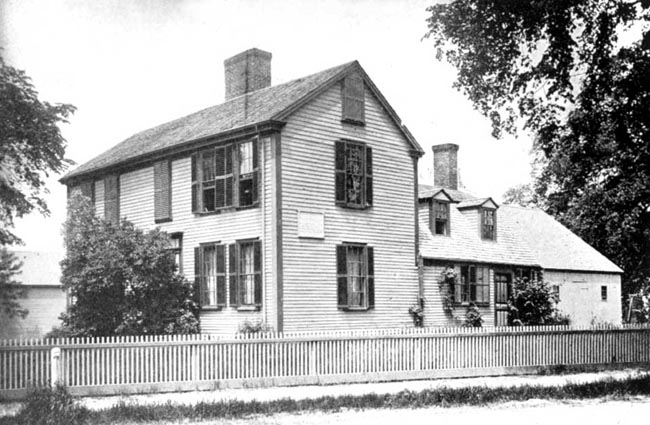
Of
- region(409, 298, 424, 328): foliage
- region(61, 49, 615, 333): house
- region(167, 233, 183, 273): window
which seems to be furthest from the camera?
region(409, 298, 424, 328): foliage

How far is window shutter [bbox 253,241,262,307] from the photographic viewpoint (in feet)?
74.6

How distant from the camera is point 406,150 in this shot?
87.4ft

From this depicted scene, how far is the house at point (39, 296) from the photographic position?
47.2 metres

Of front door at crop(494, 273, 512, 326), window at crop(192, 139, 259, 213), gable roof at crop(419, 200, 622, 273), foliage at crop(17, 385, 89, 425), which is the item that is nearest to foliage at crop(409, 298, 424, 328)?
gable roof at crop(419, 200, 622, 273)

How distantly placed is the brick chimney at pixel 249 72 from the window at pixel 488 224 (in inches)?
428

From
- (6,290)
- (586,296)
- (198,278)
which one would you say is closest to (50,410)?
(198,278)

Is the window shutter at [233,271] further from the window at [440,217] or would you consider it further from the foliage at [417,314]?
the window at [440,217]

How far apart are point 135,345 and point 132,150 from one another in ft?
43.5

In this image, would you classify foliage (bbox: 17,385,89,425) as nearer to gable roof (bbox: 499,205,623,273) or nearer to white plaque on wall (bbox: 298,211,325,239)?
white plaque on wall (bbox: 298,211,325,239)

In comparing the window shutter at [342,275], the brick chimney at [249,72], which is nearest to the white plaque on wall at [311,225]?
the window shutter at [342,275]

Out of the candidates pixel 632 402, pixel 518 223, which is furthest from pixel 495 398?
pixel 518 223

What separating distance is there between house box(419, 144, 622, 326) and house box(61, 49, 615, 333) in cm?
131

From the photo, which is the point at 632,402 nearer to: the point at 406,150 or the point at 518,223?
the point at 406,150

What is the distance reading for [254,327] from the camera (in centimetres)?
2223
